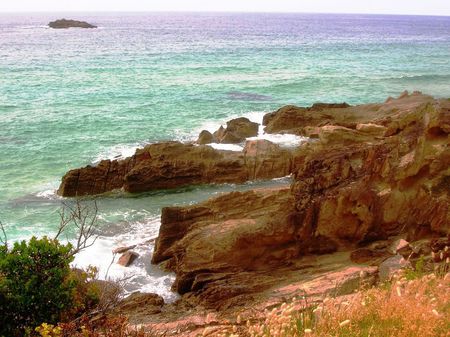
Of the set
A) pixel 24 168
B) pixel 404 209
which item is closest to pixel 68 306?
pixel 404 209

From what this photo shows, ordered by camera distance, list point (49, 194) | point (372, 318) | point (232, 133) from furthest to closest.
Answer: point (232, 133), point (49, 194), point (372, 318)

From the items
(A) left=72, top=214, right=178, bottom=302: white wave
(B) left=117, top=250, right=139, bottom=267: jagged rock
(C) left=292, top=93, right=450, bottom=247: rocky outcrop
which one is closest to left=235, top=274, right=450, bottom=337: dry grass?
(C) left=292, top=93, right=450, bottom=247: rocky outcrop

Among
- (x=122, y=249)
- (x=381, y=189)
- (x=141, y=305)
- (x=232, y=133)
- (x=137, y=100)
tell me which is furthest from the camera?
(x=137, y=100)

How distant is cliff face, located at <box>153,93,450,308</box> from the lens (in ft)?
43.7

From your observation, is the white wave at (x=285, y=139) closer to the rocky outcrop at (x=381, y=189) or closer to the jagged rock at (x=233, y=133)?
the jagged rock at (x=233, y=133)

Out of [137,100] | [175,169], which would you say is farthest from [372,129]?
[137,100]

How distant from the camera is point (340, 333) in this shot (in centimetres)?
567

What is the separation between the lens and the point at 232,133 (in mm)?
29531

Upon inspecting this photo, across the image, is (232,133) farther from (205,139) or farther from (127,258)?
(127,258)

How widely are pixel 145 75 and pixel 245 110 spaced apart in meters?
23.0

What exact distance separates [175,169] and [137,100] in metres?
22.8

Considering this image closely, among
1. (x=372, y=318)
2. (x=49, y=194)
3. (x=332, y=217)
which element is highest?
(x=372, y=318)

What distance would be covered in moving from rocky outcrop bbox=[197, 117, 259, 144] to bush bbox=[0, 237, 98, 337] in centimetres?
2074

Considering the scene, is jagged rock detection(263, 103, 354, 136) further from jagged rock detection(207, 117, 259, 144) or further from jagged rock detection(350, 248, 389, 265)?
jagged rock detection(350, 248, 389, 265)
